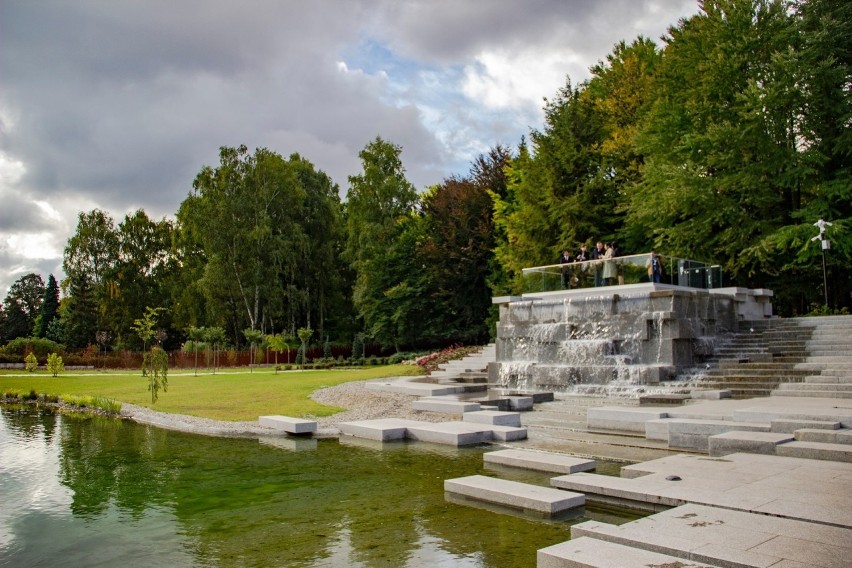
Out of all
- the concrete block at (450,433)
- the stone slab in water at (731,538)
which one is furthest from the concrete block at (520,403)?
the stone slab in water at (731,538)

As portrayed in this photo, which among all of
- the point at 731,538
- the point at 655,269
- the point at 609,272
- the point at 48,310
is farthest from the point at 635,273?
the point at 48,310

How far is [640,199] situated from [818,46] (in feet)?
26.4

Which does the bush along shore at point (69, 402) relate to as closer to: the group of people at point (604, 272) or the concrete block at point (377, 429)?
the concrete block at point (377, 429)

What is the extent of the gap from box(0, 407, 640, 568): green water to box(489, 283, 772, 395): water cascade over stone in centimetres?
899

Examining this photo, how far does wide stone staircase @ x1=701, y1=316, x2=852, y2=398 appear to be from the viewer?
1418 centimetres

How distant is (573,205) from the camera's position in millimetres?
28734

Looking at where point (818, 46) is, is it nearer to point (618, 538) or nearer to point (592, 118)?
point (592, 118)

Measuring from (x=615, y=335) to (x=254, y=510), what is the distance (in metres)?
14.8

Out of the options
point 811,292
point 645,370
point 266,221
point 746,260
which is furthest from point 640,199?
point 266,221

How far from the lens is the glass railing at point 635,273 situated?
20047mm

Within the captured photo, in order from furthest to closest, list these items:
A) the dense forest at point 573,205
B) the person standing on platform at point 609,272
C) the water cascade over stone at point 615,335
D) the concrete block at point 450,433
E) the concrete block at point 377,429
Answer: the dense forest at point 573,205, the person standing on platform at point 609,272, the water cascade over stone at point 615,335, the concrete block at point 377,429, the concrete block at point 450,433

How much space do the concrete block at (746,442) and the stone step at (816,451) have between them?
0.49 feet

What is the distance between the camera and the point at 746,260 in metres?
22.6

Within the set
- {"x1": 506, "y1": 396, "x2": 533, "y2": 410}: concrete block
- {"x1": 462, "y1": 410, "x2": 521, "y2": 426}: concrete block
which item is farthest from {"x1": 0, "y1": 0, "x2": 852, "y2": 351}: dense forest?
{"x1": 462, "y1": 410, "x2": 521, "y2": 426}: concrete block
